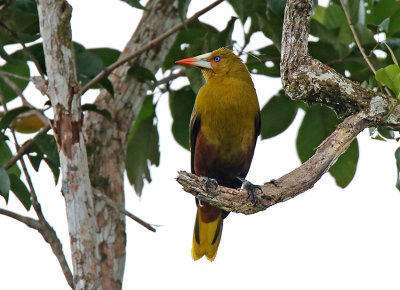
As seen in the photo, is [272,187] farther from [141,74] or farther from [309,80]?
[141,74]

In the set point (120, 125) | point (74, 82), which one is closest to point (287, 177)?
point (74, 82)

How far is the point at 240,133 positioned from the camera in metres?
4.56

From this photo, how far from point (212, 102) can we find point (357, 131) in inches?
58.8

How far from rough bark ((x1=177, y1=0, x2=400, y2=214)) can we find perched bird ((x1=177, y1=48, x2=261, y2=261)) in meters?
1.36

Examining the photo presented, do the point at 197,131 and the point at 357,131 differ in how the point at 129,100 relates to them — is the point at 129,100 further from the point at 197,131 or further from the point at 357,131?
the point at 357,131

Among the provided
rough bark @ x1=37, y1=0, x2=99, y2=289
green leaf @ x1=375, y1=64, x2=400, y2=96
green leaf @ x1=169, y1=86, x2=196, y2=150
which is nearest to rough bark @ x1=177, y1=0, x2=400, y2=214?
green leaf @ x1=375, y1=64, x2=400, y2=96

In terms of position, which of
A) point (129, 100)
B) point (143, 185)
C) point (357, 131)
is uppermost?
point (129, 100)

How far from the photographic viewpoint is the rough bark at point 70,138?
358 centimetres

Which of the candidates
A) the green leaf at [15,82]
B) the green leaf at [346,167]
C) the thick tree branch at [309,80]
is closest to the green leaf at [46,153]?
the green leaf at [15,82]

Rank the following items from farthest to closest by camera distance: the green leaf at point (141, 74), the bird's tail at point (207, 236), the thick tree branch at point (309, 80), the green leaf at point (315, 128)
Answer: the bird's tail at point (207, 236), the green leaf at point (315, 128), the green leaf at point (141, 74), the thick tree branch at point (309, 80)

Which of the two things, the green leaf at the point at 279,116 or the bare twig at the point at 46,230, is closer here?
the bare twig at the point at 46,230

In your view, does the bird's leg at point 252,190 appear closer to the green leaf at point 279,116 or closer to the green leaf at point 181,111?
the green leaf at point 279,116

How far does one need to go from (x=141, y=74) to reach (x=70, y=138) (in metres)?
1.01

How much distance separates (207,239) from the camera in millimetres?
5203
